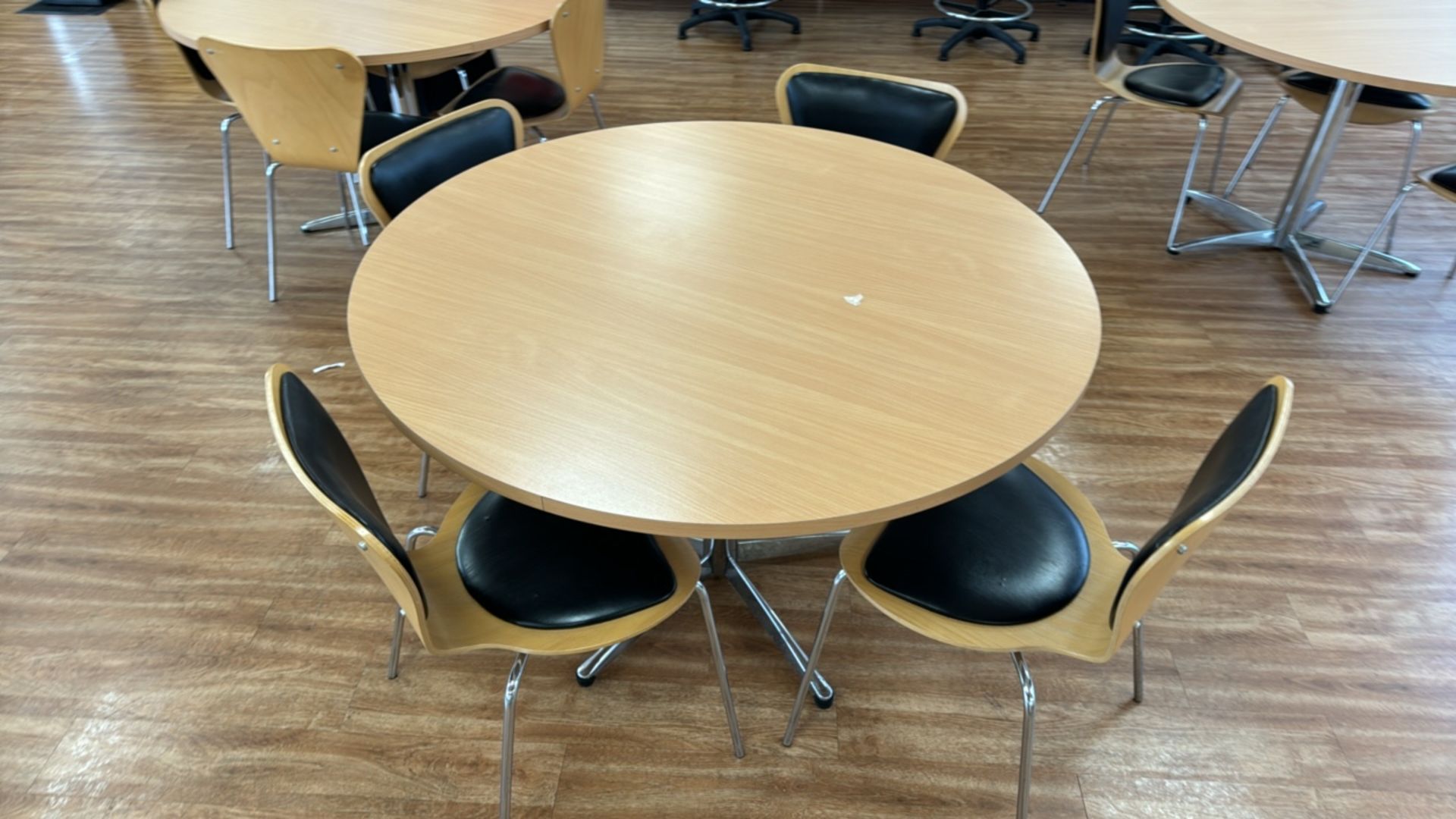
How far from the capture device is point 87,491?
2252mm

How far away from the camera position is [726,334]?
4.79 ft

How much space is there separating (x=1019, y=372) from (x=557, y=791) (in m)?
1.12

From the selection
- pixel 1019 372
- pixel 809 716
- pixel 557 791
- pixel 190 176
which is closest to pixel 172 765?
pixel 557 791

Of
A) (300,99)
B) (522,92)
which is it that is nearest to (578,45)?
(522,92)

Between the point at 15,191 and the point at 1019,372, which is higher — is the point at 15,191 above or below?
below

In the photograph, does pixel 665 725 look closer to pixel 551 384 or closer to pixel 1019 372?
pixel 551 384

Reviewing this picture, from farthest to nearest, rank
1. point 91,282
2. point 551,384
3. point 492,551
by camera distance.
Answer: point 91,282, point 492,551, point 551,384

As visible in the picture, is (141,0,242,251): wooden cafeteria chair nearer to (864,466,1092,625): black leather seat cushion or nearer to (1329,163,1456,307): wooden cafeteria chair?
(864,466,1092,625): black leather seat cushion

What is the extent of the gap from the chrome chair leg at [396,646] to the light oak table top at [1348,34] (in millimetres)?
2670

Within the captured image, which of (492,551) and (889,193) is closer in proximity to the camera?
(492,551)

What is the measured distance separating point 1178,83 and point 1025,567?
2.33m

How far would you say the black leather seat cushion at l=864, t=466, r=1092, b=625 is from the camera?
4.67 feet

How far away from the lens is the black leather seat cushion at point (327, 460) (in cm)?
117

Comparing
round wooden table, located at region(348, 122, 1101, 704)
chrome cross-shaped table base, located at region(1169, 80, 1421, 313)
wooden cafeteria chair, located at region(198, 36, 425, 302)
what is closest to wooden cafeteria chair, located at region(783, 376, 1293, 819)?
round wooden table, located at region(348, 122, 1101, 704)
